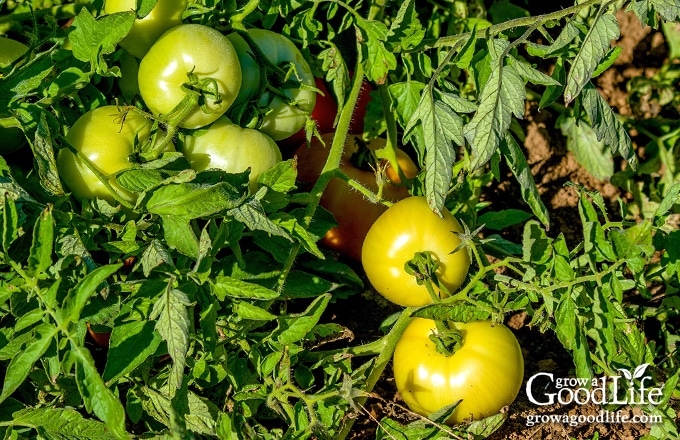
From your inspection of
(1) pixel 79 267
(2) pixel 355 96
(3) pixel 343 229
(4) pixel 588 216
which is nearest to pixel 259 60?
(2) pixel 355 96

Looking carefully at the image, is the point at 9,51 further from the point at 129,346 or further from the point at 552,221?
the point at 552,221

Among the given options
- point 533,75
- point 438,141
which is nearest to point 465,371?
point 438,141

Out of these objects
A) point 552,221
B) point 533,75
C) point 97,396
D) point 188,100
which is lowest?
point 552,221

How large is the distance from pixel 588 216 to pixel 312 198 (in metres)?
0.54

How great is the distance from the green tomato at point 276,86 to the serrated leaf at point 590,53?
56 centimetres

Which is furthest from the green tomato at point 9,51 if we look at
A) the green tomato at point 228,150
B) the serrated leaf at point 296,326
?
the serrated leaf at point 296,326

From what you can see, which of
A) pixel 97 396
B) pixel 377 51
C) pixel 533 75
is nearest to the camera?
pixel 97 396

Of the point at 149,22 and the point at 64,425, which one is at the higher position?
the point at 149,22

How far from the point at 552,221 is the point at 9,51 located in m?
1.40

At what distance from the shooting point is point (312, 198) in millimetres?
1417

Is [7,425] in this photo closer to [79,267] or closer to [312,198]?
[79,267]

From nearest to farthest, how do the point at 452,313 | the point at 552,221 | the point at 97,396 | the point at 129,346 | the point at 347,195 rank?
1. the point at 97,396
2. the point at 129,346
3. the point at 452,313
4. the point at 347,195
5. the point at 552,221

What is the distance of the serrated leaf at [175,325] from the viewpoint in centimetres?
104

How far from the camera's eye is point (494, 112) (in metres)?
1.19
